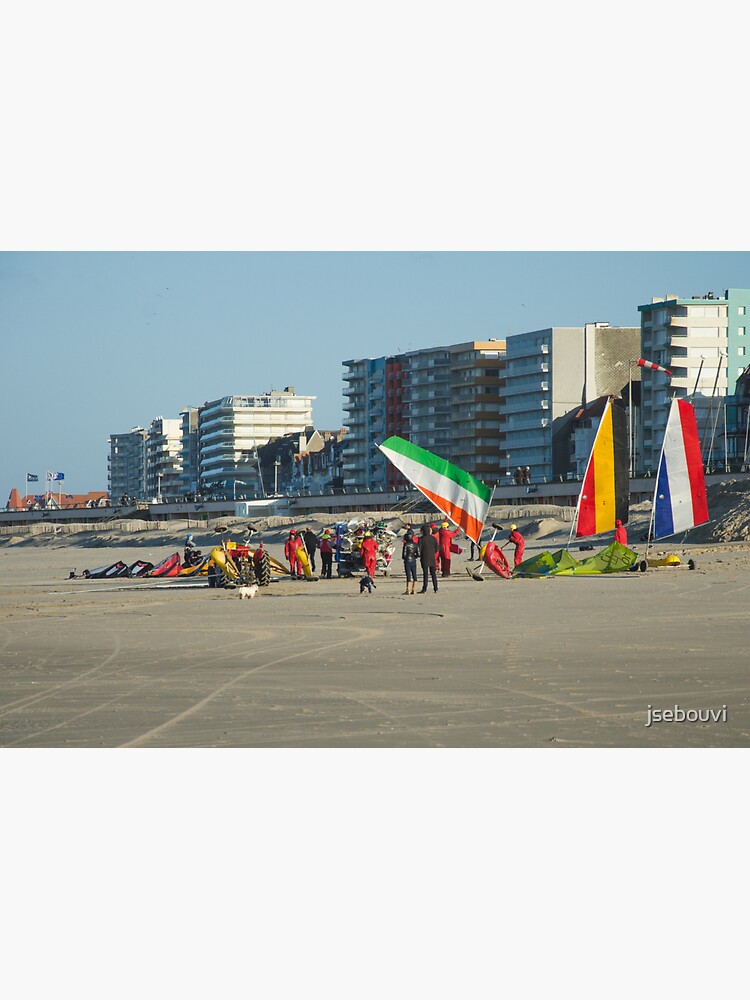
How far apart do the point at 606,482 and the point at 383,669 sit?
53.4 ft

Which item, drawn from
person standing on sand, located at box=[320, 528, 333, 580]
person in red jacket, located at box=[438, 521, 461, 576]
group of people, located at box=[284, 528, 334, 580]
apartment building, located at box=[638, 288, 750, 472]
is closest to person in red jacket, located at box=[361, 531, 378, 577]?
person in red jacket, located at box=[438, 521, 461, 576]

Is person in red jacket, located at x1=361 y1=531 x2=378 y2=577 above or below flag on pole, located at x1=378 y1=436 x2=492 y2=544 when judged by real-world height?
below

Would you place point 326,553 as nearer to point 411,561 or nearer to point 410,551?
point 410,551

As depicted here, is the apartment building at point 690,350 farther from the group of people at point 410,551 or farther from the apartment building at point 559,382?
the group of people at point 410,551

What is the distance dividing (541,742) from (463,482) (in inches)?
801

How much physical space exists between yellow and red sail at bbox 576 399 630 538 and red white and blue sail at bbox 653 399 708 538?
2.68ft

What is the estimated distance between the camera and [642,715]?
9.60m

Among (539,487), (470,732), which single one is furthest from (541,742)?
(539,487)

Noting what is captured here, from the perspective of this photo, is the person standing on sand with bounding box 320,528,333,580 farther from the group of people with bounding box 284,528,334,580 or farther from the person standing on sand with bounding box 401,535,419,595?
the person standing on sand with bounding box 401,535,419,595

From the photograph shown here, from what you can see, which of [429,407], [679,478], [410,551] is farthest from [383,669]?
[429,407]

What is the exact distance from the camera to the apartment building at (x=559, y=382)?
110562 millimetres

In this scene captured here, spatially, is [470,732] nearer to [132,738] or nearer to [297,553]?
[132,738]

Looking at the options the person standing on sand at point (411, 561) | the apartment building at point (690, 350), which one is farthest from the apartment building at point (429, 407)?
the person standing on sand at point (411, 561)

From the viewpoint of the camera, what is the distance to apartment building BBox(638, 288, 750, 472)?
9506 centimetres
